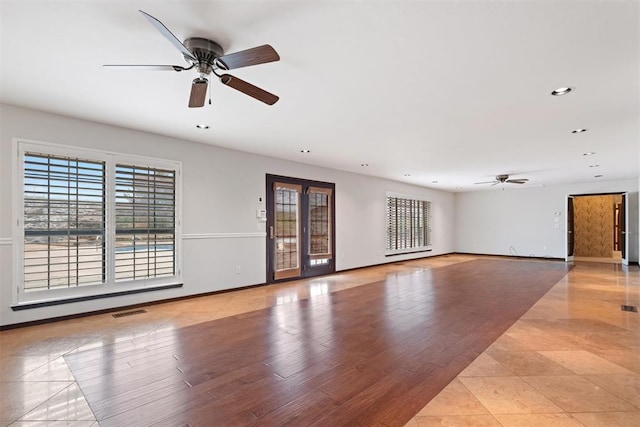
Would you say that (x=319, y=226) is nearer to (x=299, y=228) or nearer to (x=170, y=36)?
(x=299, y=228)

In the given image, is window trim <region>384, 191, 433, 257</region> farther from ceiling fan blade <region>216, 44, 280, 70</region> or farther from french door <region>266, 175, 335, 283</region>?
ceiling fan blade <region>216, 44, 280, 70</region>

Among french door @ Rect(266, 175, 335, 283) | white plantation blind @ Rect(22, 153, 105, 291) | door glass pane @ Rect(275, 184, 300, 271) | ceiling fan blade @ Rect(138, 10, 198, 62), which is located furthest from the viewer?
door glass pane @ Rect(275, 184, 300, 271)

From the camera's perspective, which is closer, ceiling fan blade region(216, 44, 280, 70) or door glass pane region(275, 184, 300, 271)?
ceiling fan blade region(216, 44, 280, 70)

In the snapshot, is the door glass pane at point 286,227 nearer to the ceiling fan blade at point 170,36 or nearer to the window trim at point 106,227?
the window trim at point 106,227

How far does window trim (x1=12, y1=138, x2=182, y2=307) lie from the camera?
3.68 metres

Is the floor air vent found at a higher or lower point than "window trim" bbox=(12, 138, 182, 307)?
lower

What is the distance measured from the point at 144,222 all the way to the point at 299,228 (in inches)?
122

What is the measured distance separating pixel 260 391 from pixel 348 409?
0.67 meters

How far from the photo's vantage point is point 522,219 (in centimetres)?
1105

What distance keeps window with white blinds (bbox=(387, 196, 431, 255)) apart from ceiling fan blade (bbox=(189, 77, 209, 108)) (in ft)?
24.2

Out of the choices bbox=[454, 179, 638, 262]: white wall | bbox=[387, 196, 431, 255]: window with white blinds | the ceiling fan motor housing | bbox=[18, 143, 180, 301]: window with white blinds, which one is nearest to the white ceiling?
the ceiling fan motor housing

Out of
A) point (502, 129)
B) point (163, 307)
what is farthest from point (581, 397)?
point (163, 307)

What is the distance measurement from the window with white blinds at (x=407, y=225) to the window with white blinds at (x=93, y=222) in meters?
6.39

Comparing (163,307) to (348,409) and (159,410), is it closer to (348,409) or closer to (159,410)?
(159,410)
